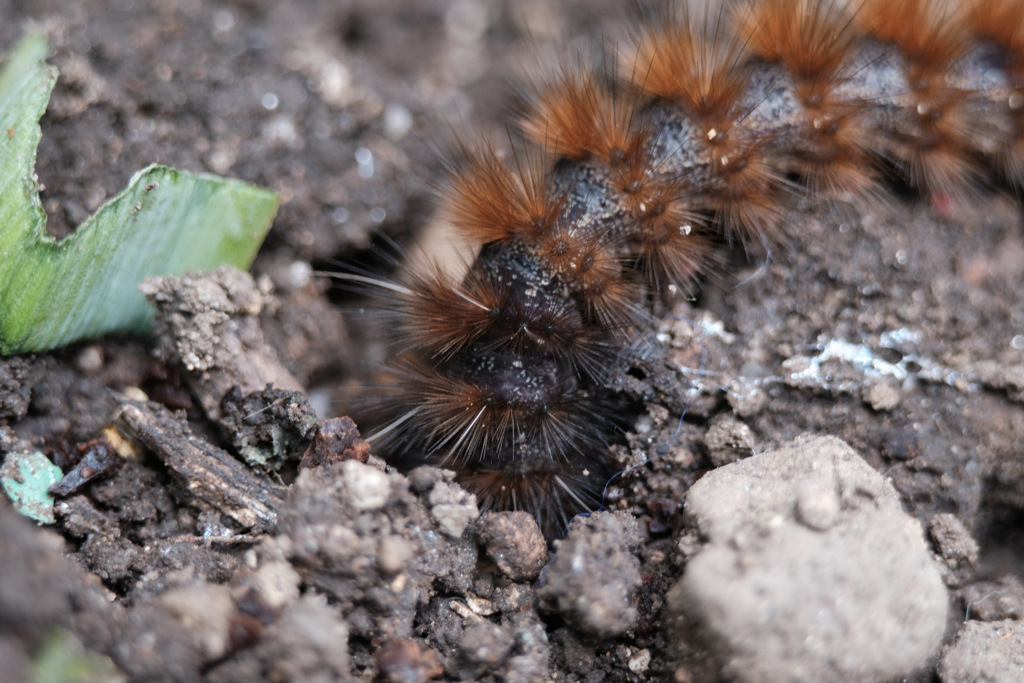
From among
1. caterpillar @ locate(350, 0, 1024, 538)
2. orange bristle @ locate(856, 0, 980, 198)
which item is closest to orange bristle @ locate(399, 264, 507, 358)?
caterpillar @ locate(350, 0, 1024, 538)

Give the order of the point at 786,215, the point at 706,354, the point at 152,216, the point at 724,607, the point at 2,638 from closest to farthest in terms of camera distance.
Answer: the point at 2,638 → the point at 724,607 → the point at 152,216 → the point at 706,354 → the point at 786,215

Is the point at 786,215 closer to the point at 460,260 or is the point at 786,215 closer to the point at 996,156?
the point at 996,156

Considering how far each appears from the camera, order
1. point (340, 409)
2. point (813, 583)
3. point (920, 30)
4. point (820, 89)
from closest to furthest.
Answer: point (813, 583), point (340, 409), point (820, 89), point (920, 30)

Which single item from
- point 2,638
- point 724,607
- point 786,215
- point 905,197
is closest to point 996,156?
point 905,197

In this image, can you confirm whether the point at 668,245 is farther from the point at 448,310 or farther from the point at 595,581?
the point at 595,581

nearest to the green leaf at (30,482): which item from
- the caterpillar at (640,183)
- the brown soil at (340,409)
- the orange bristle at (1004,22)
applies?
the brown soil at (340,409)

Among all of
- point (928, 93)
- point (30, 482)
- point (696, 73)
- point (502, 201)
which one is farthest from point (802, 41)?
point (30, 482)

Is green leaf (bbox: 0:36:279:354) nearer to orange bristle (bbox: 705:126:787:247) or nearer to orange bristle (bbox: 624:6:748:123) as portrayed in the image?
orange bristle (bbox: 624:6:748:123)
